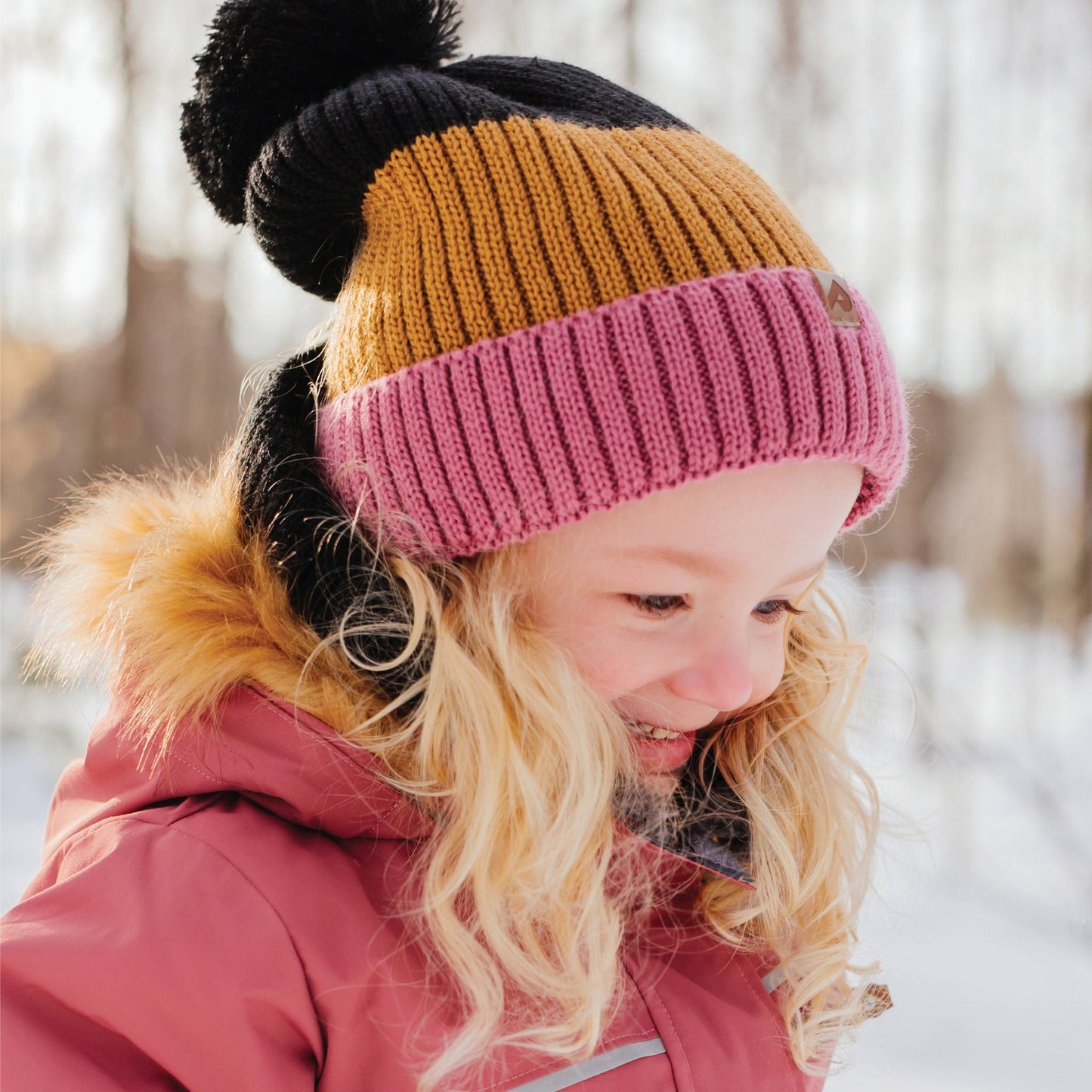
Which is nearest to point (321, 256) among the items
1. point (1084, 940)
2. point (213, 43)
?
point (213, 43)

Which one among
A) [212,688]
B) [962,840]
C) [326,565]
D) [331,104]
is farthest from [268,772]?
[962,840]

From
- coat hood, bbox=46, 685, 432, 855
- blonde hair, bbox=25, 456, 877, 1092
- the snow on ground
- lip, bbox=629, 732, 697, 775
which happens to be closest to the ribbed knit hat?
blonde hair, bbox=25, 456, 877, 1092

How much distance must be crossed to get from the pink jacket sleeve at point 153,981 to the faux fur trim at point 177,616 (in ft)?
0.45

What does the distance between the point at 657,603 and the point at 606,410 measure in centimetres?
20

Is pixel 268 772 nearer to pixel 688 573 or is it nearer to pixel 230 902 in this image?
pixel 230 902

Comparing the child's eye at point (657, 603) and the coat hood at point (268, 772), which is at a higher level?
the child's eye at point (657, 603)

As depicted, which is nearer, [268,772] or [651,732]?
[268,772]

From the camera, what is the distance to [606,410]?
90 cm

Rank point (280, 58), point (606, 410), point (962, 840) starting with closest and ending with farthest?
point (606, 410) → point (280, 58) → point (962, 840)

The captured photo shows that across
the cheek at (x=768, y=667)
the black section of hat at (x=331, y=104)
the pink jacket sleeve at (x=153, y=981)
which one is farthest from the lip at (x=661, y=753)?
the black section of hat at (x=331, y=104)

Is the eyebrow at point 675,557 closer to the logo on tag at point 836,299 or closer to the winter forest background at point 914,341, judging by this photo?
the logo on tag at point 836,299

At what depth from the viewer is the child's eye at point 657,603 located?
96cm

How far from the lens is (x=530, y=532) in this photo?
0.93m

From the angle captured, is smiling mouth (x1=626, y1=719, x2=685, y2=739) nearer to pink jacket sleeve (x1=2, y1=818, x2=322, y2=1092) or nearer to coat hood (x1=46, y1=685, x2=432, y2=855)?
coat hood (x1=46, y1=685, x2=432, y2=855)
